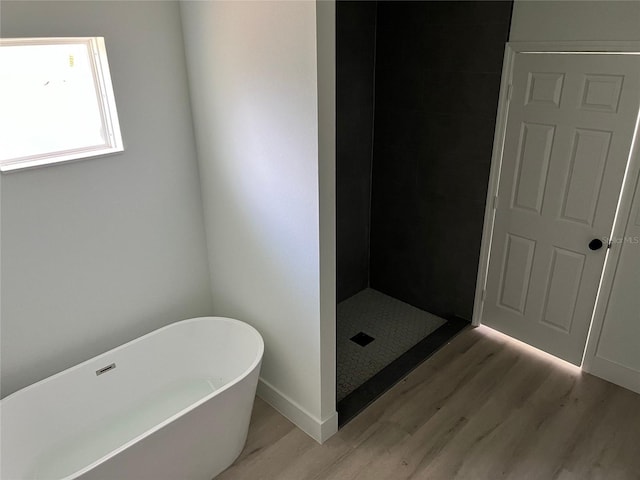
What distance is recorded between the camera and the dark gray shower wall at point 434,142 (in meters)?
3.06

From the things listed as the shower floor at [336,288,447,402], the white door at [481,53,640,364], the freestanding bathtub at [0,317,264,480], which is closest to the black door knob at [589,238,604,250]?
the white door at [481,53,640,364]

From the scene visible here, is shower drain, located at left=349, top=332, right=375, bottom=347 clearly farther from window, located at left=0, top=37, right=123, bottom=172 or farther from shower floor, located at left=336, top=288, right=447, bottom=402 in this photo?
window, located at left=0, top=37, right=123, bottom=172

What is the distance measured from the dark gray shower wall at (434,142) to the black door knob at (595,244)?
70cm

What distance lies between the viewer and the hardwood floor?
2449 millimetres

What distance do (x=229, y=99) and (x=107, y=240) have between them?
956mm

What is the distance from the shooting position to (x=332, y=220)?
224 centimetres

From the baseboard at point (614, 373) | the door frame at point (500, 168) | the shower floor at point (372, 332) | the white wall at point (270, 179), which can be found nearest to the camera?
the white wall at point (270, 179)

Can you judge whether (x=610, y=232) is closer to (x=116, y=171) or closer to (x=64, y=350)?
(x=116, y=171)

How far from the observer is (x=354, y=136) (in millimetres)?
3627

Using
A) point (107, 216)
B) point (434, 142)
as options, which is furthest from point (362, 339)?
point (107, 216)

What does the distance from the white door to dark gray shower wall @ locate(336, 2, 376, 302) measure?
1055mm

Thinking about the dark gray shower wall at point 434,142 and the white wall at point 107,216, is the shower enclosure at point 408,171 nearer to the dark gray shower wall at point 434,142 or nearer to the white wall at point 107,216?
the dark gray shower wall at point 434,142

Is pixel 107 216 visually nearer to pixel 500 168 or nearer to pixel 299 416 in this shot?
pixel 299 416

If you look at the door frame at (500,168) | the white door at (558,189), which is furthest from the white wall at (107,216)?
the white door at (558,189)
